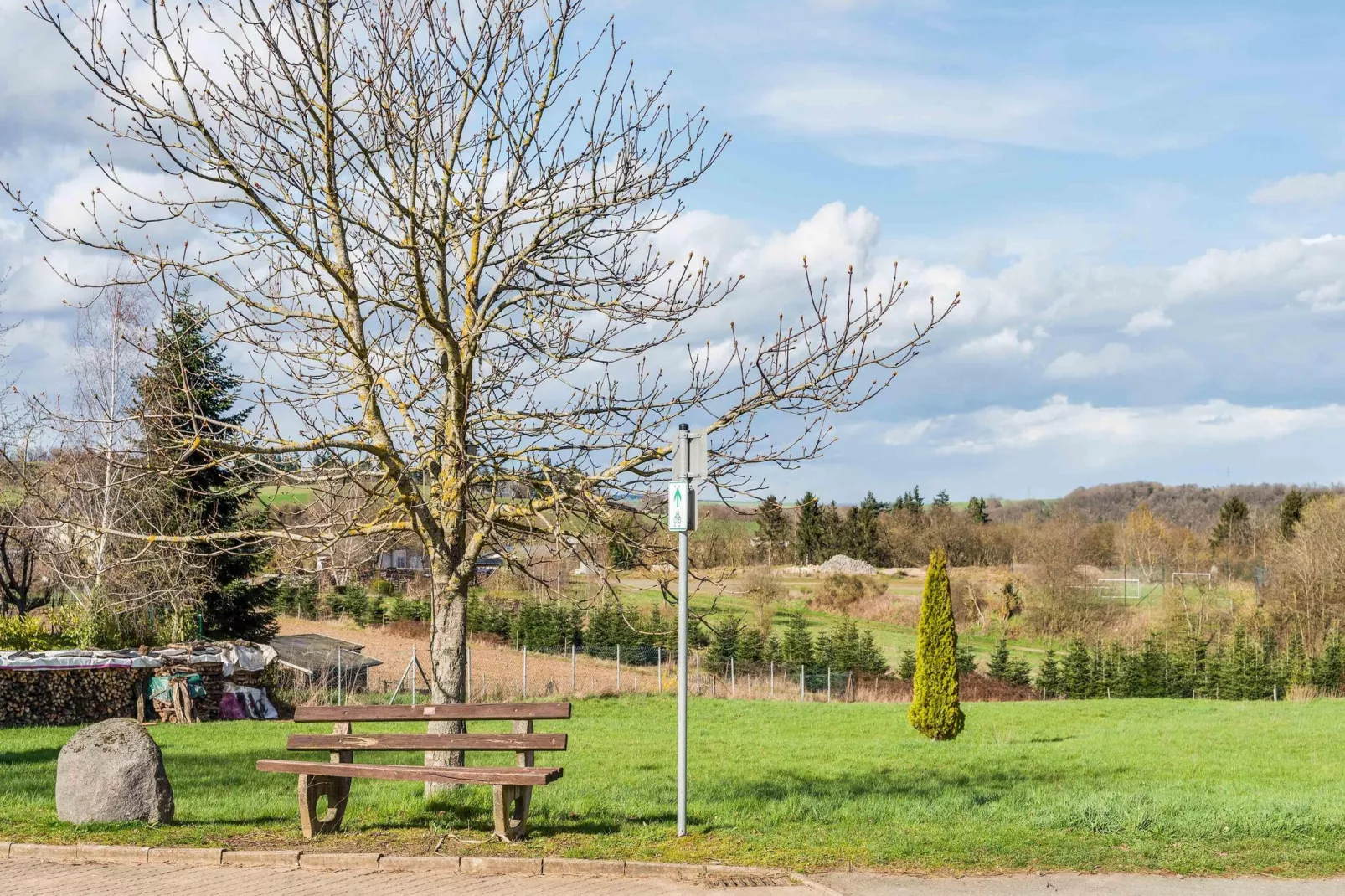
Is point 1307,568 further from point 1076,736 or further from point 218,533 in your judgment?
point 218,533

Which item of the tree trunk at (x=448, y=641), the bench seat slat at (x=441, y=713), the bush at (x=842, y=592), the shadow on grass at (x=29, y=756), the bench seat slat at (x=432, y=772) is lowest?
the shadow on grass at (x=29, y=756)

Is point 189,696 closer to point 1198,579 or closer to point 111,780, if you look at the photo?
point 111,780

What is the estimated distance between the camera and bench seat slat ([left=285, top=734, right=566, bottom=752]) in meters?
7.88

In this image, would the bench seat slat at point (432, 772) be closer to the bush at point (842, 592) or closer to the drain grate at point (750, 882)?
the drain grate at point (750, 882)

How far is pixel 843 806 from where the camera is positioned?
9375 millimetres

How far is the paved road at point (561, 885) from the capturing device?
6828mm

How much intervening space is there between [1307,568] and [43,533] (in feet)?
130

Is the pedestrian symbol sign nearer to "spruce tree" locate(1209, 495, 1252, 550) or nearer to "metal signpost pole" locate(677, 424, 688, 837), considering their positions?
"metal signpost pole" locate(677, 424, 688, 837)

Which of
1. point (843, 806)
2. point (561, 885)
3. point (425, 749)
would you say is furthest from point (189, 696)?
point (561, 885)

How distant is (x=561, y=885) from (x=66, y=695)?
16.2 meters

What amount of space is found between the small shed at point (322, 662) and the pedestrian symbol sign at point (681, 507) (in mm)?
18868

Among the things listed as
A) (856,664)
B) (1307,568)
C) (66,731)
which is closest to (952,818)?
(66,731)

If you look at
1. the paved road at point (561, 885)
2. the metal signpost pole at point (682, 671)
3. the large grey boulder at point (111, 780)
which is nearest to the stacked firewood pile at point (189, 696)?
the large grey boulder at point (111, 780)

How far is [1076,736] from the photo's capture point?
67.5 ft
